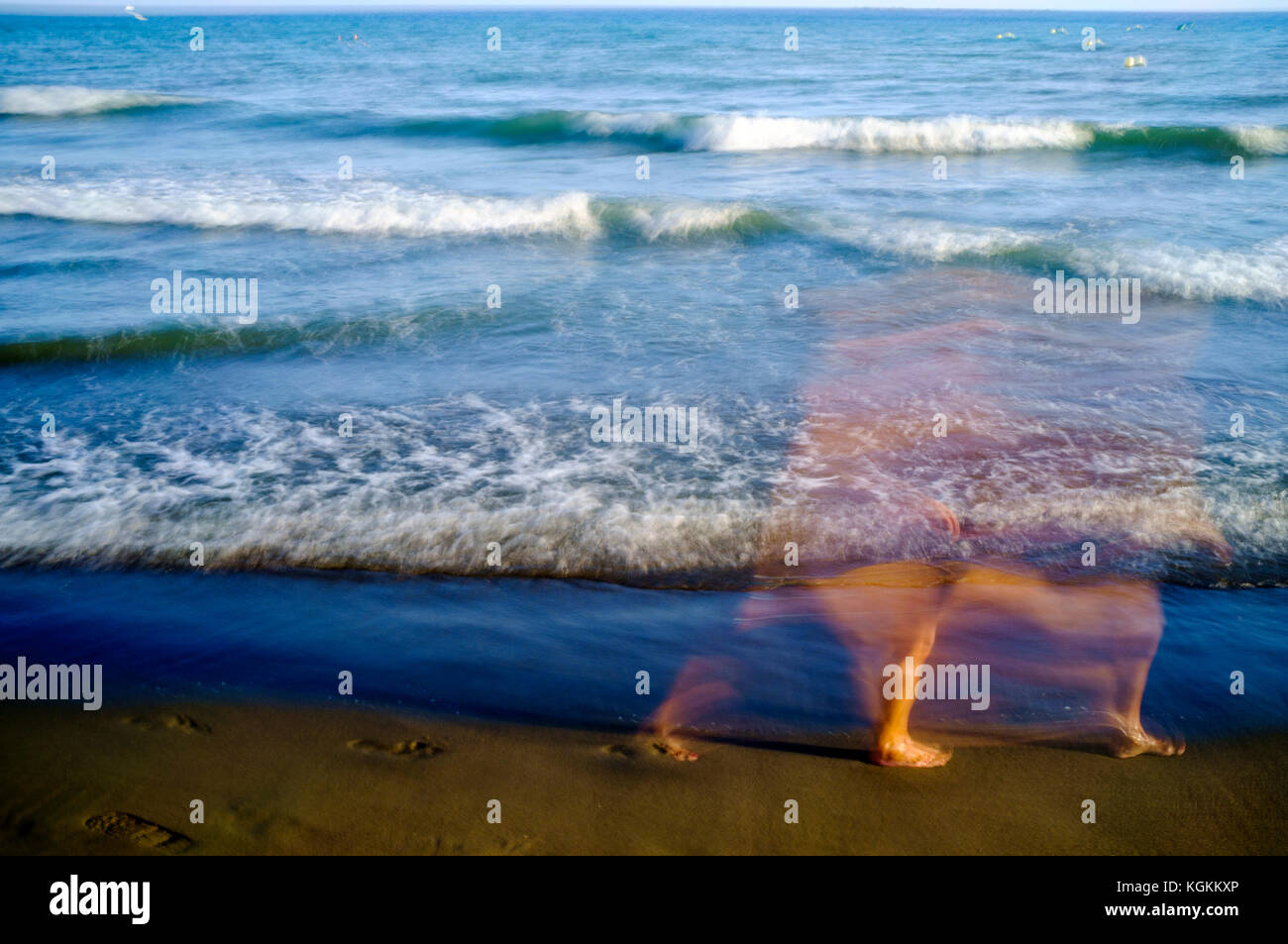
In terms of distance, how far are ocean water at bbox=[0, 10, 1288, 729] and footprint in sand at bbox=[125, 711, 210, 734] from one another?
0.82 feet

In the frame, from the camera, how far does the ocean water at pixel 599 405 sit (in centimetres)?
437

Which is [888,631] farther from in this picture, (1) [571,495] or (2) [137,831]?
(2) [137,831]

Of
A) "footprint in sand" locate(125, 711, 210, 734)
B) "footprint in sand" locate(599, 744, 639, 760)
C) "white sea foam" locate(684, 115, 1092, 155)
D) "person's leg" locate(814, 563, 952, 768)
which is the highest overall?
"white sea foam" locate(684, 115, 1092, 155)

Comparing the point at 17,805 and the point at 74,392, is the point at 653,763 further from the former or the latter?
the point at 74,392

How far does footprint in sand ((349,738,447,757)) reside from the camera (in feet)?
11.6

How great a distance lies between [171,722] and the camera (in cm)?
373

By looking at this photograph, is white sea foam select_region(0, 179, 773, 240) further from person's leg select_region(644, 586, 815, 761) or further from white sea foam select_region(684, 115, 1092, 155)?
person's leg select_region(644, 586, 815, 761)

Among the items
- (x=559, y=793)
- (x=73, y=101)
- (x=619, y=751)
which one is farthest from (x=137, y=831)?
(x=73, y=101)

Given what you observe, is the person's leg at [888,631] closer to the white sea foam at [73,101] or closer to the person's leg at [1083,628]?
the person's leg at [1083,628]

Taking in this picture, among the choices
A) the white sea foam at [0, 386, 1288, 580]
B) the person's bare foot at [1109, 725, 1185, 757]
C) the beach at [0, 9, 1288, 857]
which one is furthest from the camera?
the white sea foam at [0, 386, 1288, 580]

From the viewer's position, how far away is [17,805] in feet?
10.8

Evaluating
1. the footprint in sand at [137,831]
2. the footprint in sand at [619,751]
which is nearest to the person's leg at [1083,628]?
the footprint in sand at [619,751]

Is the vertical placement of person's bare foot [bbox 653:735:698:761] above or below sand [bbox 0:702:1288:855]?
above

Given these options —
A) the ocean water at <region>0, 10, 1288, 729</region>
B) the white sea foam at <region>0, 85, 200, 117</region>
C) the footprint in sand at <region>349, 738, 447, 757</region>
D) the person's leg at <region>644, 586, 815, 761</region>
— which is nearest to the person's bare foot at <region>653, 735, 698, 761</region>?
the person's leg at <region>644, 586, 815, 761</region>
